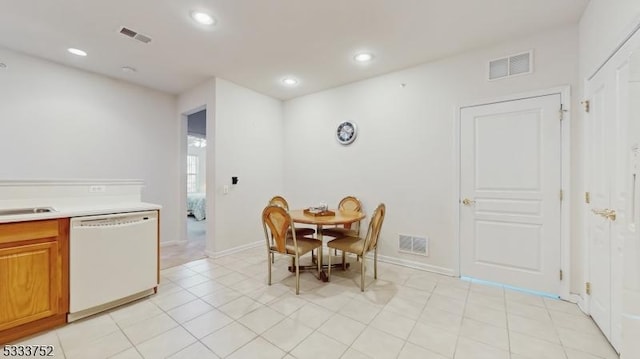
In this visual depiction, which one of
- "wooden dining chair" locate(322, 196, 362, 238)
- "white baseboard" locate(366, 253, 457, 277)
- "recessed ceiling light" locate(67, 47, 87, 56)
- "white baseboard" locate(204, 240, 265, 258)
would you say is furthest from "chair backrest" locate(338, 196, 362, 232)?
"recessed ceiling light" locate(67, 47, 87, 56)

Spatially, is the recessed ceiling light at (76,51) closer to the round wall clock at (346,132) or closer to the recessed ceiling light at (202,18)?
the recessed ceiling light at (202,18)

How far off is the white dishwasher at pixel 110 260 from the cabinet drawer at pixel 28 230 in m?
0.11

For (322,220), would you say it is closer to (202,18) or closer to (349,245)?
(349,245)

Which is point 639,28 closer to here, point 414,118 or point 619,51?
point 619,51

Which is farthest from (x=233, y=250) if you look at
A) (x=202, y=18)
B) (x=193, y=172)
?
(x=193, y=172)

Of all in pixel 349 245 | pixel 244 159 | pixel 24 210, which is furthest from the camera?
pixel 244 159

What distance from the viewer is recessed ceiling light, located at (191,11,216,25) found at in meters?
2.33

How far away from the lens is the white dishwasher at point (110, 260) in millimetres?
2068

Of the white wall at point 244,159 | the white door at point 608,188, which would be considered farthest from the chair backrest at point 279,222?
the white door at point 608,188

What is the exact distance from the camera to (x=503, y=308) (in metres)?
2.32

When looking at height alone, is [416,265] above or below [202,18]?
below

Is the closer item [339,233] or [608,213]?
[608,213]

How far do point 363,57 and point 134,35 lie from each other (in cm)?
255

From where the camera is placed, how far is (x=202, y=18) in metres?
2.40
